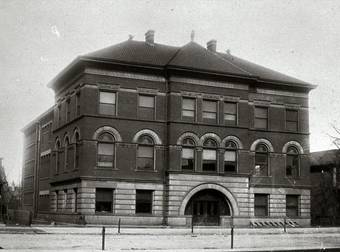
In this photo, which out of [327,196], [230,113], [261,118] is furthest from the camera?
[327,196]

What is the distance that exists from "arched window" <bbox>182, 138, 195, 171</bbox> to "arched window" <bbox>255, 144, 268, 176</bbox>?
610cm

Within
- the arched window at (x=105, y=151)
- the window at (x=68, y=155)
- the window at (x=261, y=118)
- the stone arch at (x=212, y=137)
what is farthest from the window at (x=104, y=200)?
the window at (x=261, y=118)

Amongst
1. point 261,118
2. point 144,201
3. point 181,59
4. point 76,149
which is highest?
point 181,59

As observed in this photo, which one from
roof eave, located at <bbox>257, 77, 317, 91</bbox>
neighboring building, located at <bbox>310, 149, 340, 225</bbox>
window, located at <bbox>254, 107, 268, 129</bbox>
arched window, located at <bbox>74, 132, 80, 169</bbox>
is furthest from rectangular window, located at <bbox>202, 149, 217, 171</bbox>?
neighboring building, located at <bbox>310, 149, 340, 225</bbox>

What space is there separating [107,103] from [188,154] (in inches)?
286

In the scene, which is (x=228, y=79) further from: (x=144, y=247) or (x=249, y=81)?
(x=144, y=247)

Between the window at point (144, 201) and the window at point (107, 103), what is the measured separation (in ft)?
20.7

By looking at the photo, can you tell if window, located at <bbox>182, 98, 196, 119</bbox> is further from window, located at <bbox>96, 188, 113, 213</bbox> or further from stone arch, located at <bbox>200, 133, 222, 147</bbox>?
window, located at <bbox>96, 188, 113, 213</bbox>

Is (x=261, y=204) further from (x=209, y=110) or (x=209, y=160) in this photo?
(x=209, y=110)

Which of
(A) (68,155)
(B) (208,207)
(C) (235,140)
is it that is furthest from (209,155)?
(A) (68,155)

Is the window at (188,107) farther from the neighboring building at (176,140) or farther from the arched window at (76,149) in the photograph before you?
the arched window at (76,149)

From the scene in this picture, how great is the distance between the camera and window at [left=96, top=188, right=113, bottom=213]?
3972 cm

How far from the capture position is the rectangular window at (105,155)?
132 ft

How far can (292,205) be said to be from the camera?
152ft
